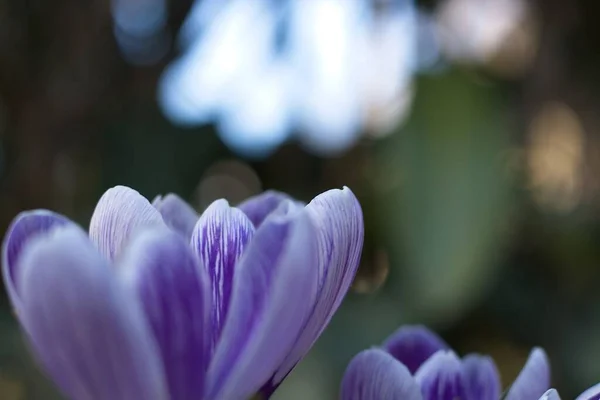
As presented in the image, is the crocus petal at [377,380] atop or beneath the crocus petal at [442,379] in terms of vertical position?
atop

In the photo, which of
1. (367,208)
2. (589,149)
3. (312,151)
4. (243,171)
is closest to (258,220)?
(367,208)

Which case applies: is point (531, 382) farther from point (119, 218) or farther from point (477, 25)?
point (477, 25)

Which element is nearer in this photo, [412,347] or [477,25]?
[412,347]

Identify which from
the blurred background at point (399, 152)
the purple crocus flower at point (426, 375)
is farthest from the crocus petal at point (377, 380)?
the blurred background at point (399, 152)

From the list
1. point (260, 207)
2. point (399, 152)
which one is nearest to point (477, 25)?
point (399, 152)

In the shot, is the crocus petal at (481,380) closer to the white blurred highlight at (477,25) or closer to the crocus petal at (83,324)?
the crocus petal at (83,324)
